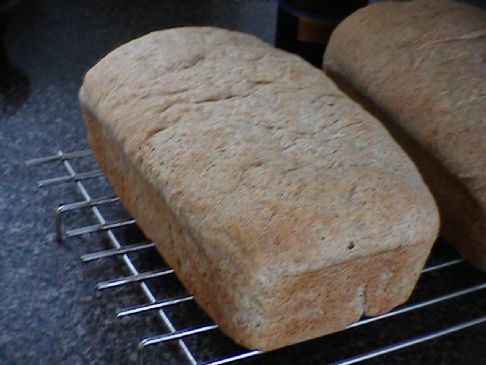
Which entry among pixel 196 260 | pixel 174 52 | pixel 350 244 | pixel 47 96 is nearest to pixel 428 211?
pixel 350 244

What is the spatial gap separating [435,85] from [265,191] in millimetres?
322

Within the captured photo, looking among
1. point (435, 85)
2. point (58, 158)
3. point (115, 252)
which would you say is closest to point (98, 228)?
point (115, 252)

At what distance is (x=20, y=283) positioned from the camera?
87cm

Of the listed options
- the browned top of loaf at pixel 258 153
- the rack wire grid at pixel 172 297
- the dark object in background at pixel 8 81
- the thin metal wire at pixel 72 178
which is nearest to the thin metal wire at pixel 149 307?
the rack wire grid at pixel 172 297

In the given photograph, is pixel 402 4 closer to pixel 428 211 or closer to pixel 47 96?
pixel 428 211

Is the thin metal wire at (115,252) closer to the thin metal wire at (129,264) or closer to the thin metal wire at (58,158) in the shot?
the thin metal wire at (129,264)

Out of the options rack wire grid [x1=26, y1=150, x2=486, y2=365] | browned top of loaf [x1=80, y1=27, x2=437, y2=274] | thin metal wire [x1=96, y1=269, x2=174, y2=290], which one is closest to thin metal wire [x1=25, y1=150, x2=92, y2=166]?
rack wire grid [x1=26, y1=150, x2=486, y2=365]

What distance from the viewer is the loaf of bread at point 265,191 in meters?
0.69

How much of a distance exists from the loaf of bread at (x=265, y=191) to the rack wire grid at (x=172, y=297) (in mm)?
38

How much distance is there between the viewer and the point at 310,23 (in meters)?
1.23

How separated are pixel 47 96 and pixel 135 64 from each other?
0.39 meters

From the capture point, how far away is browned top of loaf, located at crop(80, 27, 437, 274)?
0.69m

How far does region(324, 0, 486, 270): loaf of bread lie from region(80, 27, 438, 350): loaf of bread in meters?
0.10

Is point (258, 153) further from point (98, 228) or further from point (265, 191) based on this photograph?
point (98, 228)
